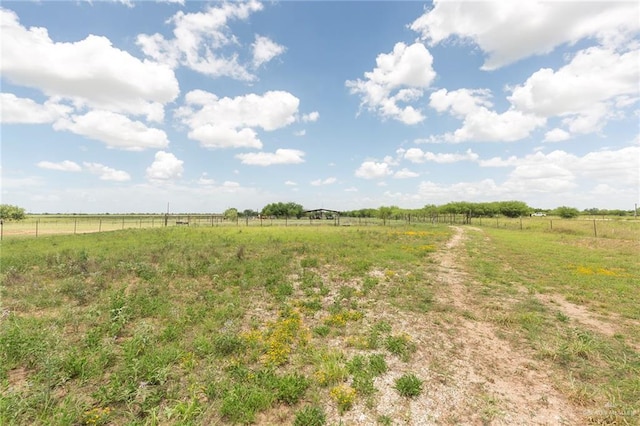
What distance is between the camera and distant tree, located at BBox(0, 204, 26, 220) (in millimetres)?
53062

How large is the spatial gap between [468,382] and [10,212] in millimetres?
79605

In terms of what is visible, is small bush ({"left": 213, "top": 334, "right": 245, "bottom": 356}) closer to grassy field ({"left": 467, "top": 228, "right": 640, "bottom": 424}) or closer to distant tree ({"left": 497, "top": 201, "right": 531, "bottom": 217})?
grassy field ({"left": 467, "top": 228, "right": 640, "bottom": 424})

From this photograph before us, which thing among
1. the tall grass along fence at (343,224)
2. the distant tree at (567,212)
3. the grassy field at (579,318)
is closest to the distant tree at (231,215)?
the tall grass along fence at (343,224)

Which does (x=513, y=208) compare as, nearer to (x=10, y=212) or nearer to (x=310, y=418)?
(x=310, y=418)

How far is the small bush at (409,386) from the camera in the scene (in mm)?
4656

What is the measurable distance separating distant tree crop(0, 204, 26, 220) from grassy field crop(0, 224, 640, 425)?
200ft

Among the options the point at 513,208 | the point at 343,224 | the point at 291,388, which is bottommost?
the point at 291,388

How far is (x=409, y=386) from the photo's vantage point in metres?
4.71

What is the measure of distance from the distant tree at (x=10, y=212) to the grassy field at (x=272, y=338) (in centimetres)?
6101

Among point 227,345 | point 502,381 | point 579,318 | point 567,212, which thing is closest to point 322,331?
point 227,345

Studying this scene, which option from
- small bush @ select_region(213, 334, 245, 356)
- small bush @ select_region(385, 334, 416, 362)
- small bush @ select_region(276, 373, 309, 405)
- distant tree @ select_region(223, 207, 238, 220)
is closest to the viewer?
small bush @ select_region(276, 373, 309, 405)

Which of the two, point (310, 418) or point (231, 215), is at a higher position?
point (231, 215)

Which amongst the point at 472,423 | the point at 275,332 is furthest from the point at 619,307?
the point at 275,332

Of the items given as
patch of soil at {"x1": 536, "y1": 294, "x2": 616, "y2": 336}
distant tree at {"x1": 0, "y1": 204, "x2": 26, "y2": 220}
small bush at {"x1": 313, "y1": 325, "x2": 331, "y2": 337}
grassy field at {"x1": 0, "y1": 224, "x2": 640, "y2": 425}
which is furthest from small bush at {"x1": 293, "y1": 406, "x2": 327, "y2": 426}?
distant tree at {"x1": 0, "y1": 204, "x2": 26, "y2": 220}
